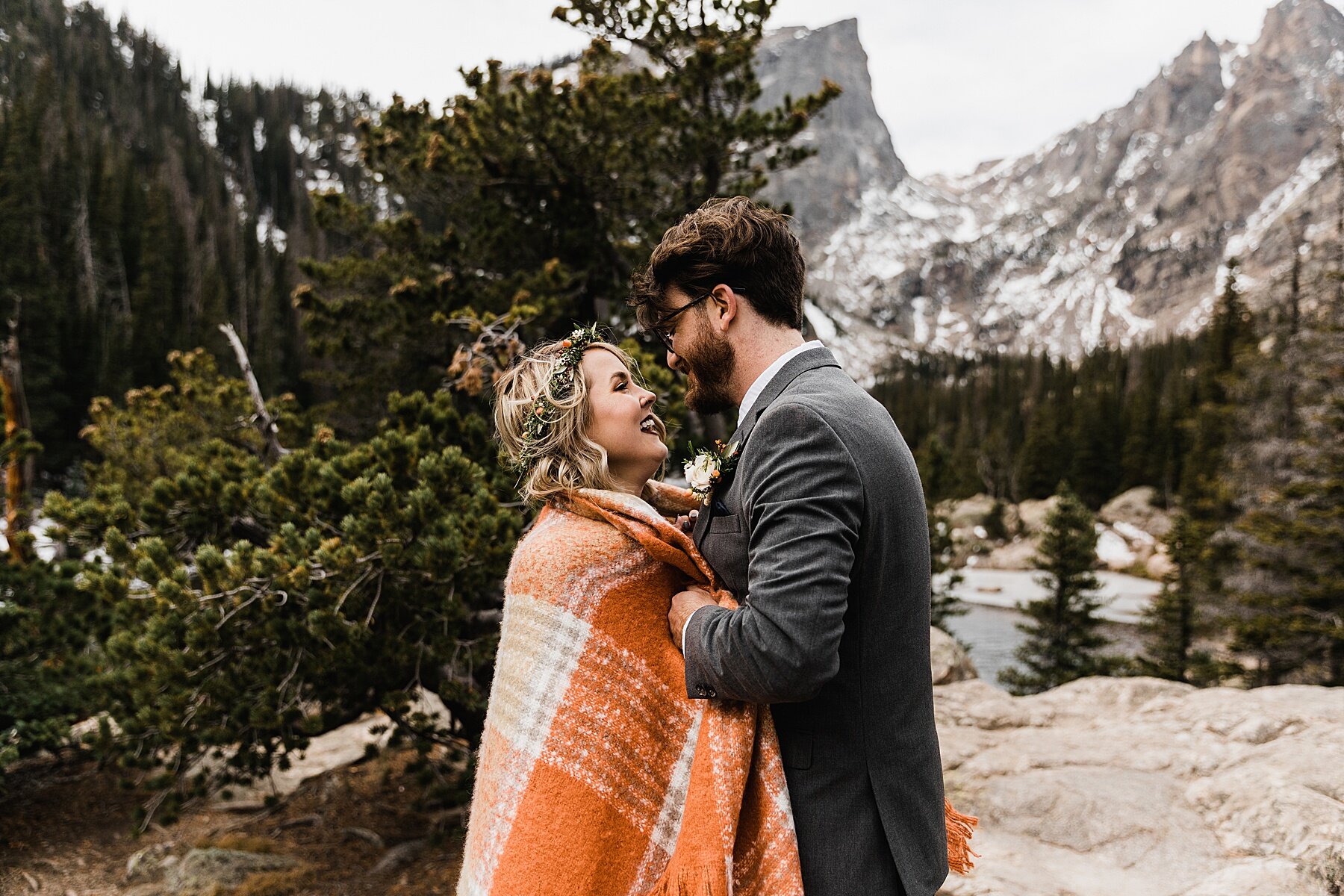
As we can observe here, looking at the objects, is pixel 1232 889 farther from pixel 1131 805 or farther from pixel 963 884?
pixel 963 884

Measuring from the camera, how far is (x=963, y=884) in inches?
160

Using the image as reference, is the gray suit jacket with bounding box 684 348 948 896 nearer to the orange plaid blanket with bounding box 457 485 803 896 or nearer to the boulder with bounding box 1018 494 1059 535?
the orange plaid blanket with bounding box 457 485 803 896

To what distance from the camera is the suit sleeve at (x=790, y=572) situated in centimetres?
152

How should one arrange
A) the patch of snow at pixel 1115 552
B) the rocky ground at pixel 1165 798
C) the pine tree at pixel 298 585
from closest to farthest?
the rocky ground at pixel 1165 798 → the pine tree at pixel 298 585 → the patch of snow at pixel 1115 552

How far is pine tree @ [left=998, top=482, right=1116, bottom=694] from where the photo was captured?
20906 mm

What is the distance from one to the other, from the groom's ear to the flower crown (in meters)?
0.54

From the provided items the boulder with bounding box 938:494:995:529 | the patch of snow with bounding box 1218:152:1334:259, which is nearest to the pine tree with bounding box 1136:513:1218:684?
the boulder with bounding box 938:494:995:529

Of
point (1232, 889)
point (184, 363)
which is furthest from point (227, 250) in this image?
point (1232, 889)

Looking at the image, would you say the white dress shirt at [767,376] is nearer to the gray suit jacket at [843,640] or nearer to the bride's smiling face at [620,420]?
the gray suit jacket at [843,640]

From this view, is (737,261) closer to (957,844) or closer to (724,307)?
(724,307)

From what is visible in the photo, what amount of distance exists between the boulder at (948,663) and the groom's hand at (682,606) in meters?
8.18

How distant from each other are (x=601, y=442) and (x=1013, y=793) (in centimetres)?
442

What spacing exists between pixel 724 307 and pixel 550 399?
0.61 meters

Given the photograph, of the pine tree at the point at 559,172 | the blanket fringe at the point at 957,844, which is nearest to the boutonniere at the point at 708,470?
the blanket fringe at the point at 957,844
